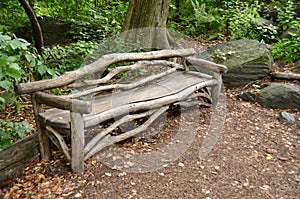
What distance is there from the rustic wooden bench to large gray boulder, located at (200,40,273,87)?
95 cm

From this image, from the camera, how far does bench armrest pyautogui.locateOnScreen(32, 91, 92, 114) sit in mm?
2619

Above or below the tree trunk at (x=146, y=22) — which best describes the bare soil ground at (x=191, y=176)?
below

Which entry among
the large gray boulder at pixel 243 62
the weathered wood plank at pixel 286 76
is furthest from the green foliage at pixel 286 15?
the weathered wood plank at pixel 286 76

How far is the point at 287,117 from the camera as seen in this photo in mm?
4344

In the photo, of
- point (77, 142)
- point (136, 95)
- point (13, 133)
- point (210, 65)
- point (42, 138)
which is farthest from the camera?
point (210, 65)

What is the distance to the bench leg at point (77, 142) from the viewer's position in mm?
2734

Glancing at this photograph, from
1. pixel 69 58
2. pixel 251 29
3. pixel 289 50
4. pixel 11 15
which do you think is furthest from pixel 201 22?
pixel 11 15

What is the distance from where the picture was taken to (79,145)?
2.87 m

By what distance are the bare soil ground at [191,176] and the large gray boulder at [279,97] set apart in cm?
102

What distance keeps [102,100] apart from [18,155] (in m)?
1.10

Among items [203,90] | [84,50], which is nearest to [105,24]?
[84,50]

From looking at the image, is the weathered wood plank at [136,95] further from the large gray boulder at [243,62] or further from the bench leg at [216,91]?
the large gray boulder at [243,62]

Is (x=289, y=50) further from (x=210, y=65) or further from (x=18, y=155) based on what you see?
(x=18, y=155)

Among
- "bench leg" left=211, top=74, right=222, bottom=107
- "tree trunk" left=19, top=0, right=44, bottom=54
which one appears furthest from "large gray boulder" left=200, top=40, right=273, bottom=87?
"tree trunk" left=19, top=0, right=44, bottom=54
